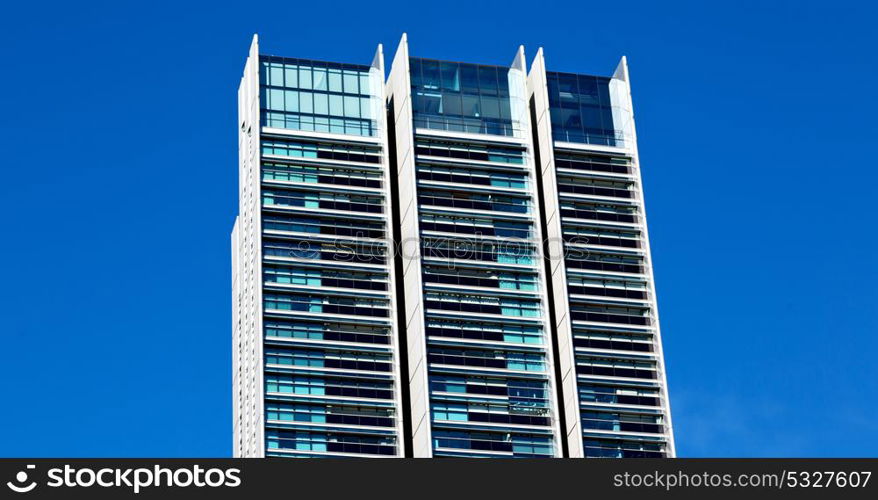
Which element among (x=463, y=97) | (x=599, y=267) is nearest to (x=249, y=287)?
(x=463, y=97)

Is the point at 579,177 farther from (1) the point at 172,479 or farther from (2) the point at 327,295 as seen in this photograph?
(1) the point at 172,479

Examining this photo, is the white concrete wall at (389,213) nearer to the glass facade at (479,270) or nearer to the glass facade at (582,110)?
the glass facade at (479,270)

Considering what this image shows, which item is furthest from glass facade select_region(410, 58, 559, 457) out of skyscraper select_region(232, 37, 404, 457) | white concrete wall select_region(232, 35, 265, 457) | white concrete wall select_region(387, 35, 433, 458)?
white concrete wall select_region(232, 35, 265, 457)

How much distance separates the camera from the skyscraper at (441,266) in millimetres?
173750

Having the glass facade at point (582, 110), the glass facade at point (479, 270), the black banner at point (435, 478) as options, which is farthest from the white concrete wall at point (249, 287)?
the black banner at point (435, 478)

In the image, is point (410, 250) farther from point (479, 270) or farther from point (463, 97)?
point (463, 97)

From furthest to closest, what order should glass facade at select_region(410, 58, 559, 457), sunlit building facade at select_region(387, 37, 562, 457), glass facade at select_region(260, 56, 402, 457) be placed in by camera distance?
glass facade at select_region(410, 58, 559, 457)
sunlit building facade at select_region(387, 37, 562, 457)
glass facade at select_region(260, 56, 402, 457)

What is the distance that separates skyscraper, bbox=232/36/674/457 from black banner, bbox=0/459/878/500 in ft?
285

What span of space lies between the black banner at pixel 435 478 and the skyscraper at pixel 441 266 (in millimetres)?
86908

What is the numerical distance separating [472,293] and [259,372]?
70.4 feet

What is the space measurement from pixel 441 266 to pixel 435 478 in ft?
324

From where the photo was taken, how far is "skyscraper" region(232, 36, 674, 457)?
173750mm

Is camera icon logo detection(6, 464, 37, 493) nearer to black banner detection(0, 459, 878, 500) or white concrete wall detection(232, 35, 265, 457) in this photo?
black banner detection(0, 459, 878, 500)

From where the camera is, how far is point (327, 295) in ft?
587
